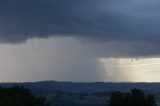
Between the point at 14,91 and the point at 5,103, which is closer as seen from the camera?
the point at 5,103

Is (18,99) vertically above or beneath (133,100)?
beneath

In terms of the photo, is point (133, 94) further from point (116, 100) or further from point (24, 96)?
point (24, 96)

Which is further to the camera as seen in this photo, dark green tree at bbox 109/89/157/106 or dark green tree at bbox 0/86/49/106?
dark green tree at bbox 109/89/157/106

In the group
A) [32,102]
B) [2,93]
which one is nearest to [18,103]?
[32,102]

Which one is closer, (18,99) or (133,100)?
(18,99)

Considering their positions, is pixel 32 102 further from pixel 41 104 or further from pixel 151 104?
pixel 151 104

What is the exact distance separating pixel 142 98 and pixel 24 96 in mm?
29014

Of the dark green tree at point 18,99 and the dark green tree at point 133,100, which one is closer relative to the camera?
the dark green tree at point 18,99

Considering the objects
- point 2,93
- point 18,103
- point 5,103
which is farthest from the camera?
point 2,93

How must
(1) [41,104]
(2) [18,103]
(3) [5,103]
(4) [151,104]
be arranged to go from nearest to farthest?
(3) [5,103]
(2) [18,103]
(1) [41,104]
(4) [151,104]

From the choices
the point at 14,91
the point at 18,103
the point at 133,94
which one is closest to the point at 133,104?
the point at 133,94

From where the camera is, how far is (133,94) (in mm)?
114812

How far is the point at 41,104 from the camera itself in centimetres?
9312

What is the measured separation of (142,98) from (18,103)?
3590 centimetres
